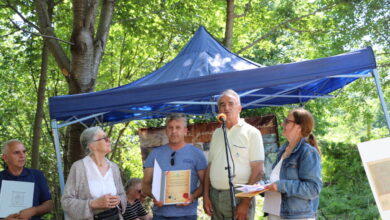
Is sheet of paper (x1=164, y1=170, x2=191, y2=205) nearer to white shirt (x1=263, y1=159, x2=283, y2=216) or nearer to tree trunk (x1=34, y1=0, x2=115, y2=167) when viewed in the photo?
white shirt (x1=263, y1=159, x2=283, y2=216)

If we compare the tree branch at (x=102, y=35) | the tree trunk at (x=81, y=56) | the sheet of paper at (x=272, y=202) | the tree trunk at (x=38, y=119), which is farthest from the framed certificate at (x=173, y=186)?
the tree trunk at (x=38, y=119)

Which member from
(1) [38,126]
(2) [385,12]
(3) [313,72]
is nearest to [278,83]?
(3) [313,72]

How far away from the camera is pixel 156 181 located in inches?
145

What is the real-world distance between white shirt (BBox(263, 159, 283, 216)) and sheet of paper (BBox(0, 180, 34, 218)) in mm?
2126

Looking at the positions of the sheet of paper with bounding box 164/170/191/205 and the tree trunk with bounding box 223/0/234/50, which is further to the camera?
the tree trunk with bounding box 223/0/234/50

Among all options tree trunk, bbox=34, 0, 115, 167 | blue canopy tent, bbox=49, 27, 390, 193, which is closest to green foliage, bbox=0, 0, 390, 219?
tree trunk, bbox=34, 0, 115, 167

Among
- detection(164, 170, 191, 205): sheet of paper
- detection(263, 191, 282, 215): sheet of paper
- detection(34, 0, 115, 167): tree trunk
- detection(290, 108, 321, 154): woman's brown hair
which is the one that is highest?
detection(34, 0, 115, 167): tree trunk

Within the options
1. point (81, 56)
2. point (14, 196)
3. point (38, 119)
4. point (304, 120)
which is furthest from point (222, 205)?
point (38, 119)

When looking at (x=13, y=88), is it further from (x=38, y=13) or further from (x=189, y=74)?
(x=189, y=74)

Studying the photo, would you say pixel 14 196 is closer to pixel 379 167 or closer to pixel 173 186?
pixel 173 186

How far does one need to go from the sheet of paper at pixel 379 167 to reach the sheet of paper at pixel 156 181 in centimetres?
201

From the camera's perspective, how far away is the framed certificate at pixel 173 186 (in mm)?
3756

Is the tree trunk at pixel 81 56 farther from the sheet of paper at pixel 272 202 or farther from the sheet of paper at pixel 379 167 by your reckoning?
the sheet of paper at pixel 379 167

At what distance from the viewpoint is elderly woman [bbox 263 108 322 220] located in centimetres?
304
